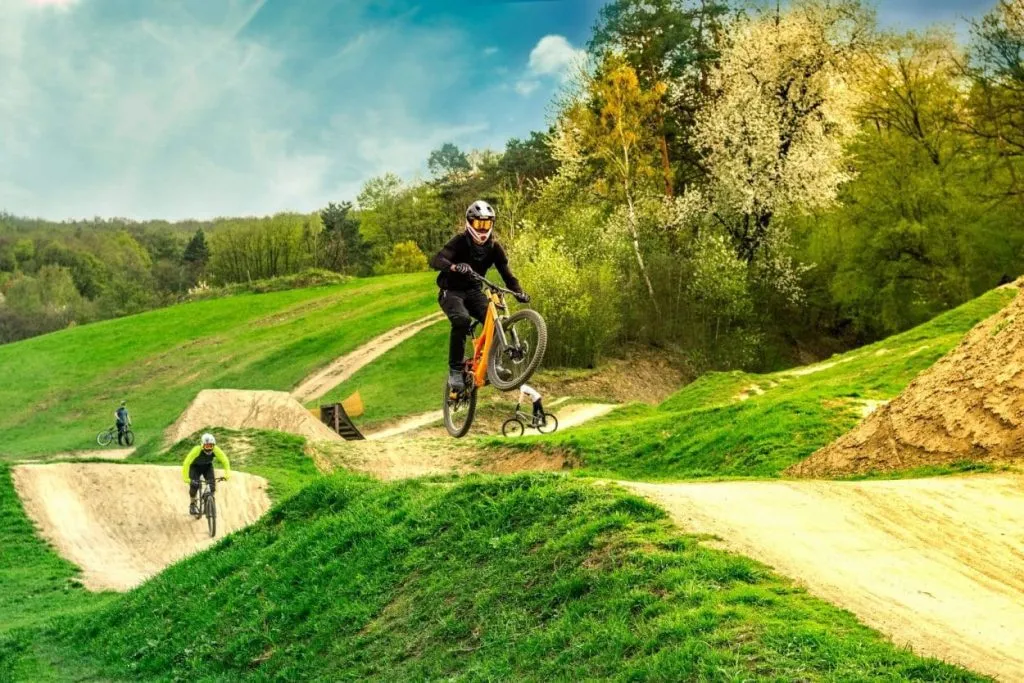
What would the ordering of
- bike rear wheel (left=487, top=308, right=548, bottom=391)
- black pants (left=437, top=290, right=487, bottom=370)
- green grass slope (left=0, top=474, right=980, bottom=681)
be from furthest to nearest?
black pants (left=437, top=290, right=487, bottom=370) < bike rear wheel (left=487, top=308, right=548, bottom=391) < green grass slope (left=0, top=474, right=980, bottom=681)

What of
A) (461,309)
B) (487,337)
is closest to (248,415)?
(461,309)

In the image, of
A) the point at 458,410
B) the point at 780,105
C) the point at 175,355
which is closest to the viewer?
the point at 458,410

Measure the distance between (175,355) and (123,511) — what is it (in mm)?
44405

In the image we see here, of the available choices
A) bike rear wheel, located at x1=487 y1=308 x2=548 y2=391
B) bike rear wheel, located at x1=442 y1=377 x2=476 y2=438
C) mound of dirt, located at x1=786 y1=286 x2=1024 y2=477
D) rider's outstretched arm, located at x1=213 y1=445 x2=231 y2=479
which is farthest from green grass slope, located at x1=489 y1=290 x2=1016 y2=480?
rider's outstretched arm, located at x1=213 y1=445 x2=231 y2=479

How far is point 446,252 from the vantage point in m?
13.3

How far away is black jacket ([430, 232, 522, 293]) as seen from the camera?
1331 cm

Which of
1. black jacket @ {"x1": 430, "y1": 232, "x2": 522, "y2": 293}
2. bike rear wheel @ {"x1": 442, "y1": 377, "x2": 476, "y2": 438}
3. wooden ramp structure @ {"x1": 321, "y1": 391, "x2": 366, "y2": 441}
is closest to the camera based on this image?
black jacket @ {"x1": 430, "y1": 232, "x2": 522, "y2": 293}

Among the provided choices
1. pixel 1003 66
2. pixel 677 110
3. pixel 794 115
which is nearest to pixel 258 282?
pixel 677 110

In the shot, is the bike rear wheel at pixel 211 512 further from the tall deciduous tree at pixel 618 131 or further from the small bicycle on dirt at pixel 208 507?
the tall deciduous tree at pixel 618 131

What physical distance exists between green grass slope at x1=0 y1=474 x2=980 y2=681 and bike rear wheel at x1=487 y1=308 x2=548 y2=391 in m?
1.59

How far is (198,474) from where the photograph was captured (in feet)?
84.4

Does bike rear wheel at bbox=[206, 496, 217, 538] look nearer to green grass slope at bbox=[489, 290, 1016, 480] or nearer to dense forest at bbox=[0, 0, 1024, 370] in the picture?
green grass slope at bbox=[489, 290, 1016, 480]

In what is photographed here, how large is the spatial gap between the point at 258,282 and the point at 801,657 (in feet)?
301

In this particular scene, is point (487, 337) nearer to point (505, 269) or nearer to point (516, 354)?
point (516, 354)
